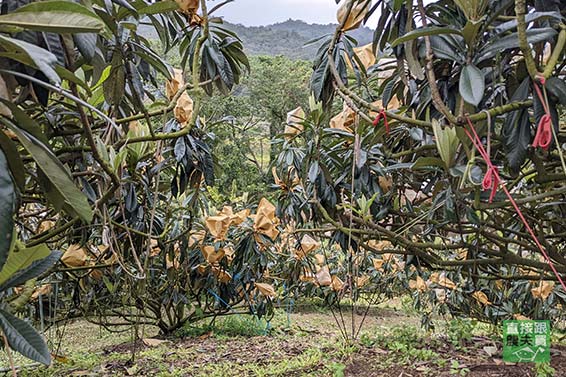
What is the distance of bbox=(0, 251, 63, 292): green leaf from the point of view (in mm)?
558

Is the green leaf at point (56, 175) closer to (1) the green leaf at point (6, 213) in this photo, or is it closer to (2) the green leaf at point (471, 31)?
(1) the green leaf at point (6, 213)

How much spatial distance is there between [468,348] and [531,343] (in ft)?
2.25

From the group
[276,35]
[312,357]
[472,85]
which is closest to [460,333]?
[312,357]

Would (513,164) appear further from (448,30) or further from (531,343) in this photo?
(531,343)


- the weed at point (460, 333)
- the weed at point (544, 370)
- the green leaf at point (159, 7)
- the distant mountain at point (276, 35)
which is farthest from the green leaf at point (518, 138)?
the distant mountain at point (276, 35)

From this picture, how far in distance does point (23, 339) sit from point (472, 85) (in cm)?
74

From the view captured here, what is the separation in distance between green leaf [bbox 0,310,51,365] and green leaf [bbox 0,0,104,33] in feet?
1.03

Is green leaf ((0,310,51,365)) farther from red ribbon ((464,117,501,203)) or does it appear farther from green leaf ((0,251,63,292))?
red ribbon ((464,117,501,203))

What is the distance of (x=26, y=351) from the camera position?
497 millimetres

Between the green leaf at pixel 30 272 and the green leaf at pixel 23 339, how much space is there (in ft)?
Result: 0.17

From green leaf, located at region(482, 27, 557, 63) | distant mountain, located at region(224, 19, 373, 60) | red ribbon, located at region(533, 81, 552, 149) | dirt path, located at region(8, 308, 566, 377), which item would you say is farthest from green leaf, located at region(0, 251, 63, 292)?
distant mountain, located at region(224, 19, 373, 60)

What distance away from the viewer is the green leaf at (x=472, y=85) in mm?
735

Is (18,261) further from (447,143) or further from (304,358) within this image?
(304,358)

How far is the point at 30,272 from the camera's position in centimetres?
57
